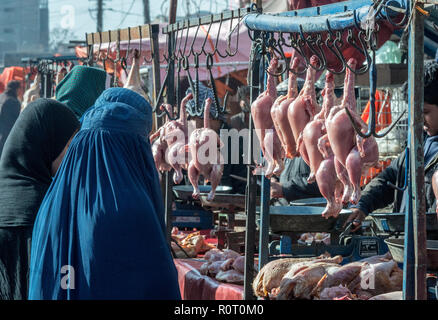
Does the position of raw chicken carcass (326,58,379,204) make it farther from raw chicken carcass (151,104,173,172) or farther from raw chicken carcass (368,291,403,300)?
raw chicken carcass (151,104,173,172)

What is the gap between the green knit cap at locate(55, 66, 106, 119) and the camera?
4645 mm

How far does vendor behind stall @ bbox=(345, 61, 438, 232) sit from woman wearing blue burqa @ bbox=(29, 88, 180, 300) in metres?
1.48

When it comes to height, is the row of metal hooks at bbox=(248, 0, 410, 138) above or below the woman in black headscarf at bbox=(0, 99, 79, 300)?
above

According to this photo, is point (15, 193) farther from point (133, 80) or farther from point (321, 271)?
point (133, 80)

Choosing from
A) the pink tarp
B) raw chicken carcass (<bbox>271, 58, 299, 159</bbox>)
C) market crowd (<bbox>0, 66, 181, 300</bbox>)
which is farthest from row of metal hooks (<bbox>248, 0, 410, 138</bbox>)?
the pink tarp

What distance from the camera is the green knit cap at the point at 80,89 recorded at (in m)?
4.64

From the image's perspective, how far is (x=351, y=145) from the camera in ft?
10.3

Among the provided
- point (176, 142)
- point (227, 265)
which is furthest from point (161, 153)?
point (227, 265)

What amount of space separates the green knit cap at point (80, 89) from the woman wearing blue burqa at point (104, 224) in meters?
1.62

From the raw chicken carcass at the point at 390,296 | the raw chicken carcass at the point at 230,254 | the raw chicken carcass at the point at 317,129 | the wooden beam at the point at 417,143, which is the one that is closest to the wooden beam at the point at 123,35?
the raw chicken carcass at the point at 230,254

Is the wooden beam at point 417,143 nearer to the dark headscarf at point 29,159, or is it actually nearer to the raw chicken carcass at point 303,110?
the raw chicken carcass at point 303,110

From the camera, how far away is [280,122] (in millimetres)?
3705

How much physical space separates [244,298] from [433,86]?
5.51 feet
